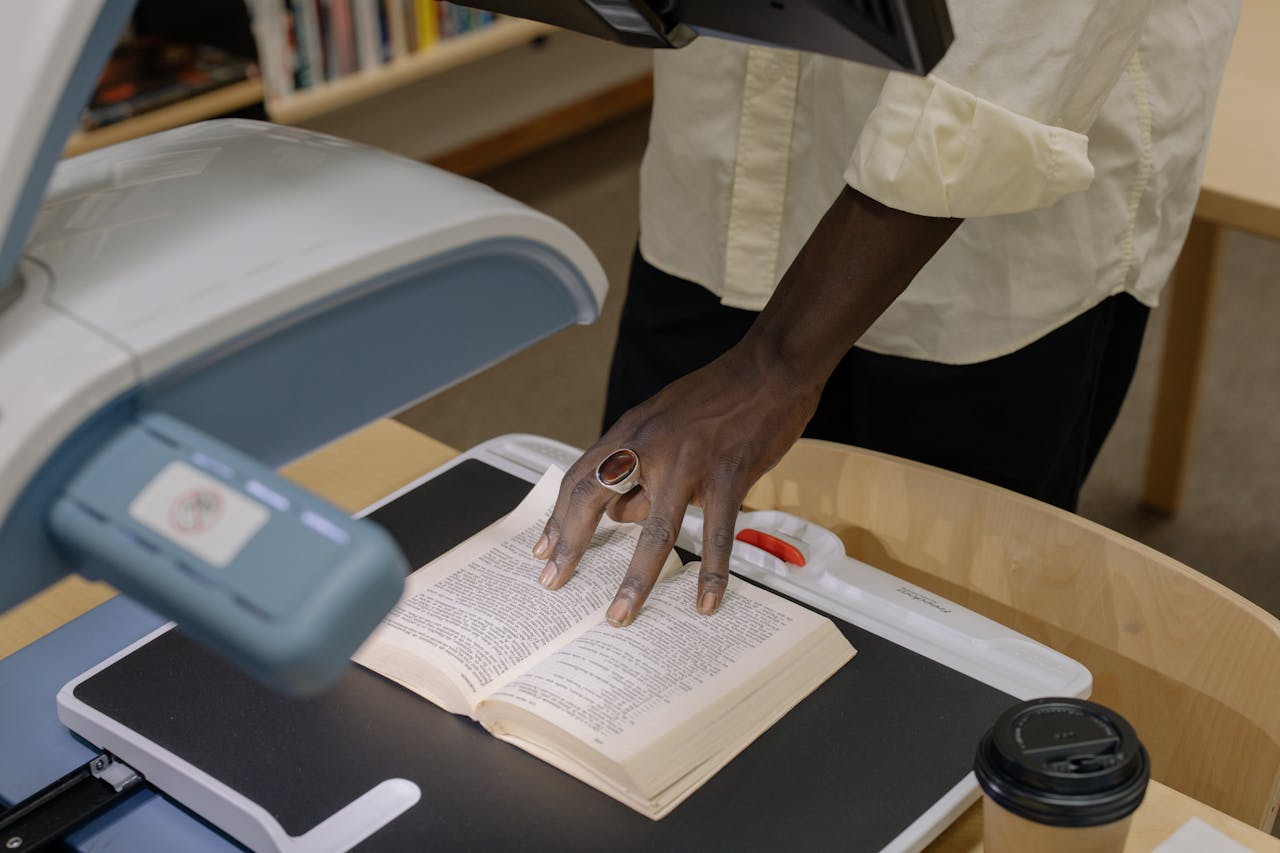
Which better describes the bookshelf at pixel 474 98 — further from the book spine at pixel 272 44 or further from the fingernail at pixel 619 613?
the fingernail at pixel 619 613

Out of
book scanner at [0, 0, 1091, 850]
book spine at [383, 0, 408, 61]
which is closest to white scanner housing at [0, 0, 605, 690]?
book scanner at [0, 0, 1091, 850]

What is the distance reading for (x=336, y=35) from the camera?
280 centimetres

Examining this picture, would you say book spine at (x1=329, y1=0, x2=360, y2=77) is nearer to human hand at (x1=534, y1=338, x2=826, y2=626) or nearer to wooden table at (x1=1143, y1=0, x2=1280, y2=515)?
wooden table at (x1=1143, y1=0, x2=1280, y2=515)

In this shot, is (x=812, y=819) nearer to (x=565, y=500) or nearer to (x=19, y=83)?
(x=565, y=500)

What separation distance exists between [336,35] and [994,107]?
2158mm

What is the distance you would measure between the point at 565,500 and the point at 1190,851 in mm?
428

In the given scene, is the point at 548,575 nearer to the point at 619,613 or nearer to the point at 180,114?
the point at 619,613

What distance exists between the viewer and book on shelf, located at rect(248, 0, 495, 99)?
269cm

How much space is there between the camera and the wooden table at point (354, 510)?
32.6 inches

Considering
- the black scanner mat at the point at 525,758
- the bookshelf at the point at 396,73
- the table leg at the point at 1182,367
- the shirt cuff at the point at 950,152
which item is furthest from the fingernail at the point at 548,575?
the bookshelf at the point at 396,73

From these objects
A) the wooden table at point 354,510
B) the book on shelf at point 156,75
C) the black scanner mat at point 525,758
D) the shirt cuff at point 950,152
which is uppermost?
the shirt cuff at point 950,152

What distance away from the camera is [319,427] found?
1.88ft

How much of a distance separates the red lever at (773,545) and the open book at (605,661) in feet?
0.16

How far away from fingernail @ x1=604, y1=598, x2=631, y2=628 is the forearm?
188 mm
